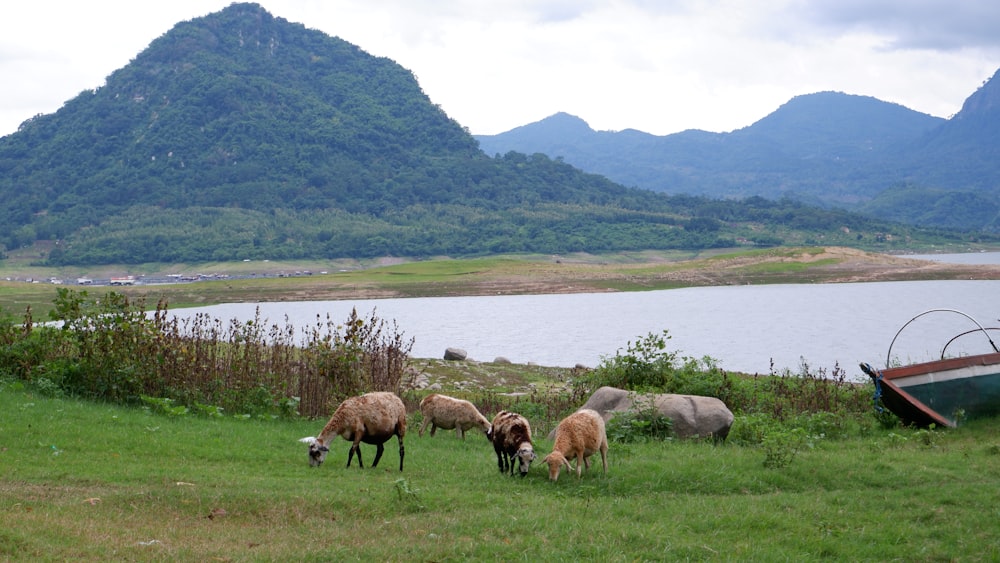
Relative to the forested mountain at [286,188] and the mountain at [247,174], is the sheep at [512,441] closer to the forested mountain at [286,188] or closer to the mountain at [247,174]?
the forested mountain at [286,188]

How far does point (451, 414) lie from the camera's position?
15.3m

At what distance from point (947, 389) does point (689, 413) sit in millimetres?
4644

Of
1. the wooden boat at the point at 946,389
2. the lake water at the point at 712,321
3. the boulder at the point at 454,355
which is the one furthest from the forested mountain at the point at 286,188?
the wooden boat at the point at 946,389

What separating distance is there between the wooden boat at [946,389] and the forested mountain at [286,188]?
10847cm

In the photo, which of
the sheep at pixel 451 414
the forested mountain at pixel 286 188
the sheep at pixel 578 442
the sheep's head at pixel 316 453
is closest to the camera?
the sheep at pixel 578 442

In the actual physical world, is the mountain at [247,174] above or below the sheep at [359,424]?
above

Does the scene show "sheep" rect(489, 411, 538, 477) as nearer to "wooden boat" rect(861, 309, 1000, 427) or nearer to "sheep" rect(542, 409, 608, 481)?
"sheep" rect(542, 409, 608, 481)

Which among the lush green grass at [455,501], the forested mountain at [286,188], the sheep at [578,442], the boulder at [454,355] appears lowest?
the boulder at [454,355]

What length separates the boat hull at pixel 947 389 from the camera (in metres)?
15.3

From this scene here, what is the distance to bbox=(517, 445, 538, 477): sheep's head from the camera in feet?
37.7

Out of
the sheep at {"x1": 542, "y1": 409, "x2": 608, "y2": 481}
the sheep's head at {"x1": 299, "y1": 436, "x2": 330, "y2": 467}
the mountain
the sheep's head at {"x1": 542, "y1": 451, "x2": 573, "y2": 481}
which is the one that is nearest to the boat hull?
the sheep at {"x1": 542, "y1": 409, "x2": 608, "y2": 481}

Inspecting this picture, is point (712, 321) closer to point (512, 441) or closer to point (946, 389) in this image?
point (946, 389)

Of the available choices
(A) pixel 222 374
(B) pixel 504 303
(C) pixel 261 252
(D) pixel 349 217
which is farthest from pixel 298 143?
(A) pixel 222 374

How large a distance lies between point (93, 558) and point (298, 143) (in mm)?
171731
